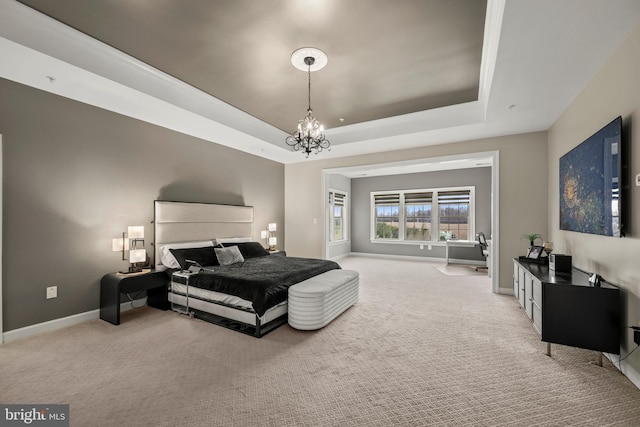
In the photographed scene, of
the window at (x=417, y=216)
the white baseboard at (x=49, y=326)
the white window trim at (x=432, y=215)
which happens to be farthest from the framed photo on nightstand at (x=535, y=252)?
the white baseboard at (x=49, y=326)

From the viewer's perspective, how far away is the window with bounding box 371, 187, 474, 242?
25.4 ft

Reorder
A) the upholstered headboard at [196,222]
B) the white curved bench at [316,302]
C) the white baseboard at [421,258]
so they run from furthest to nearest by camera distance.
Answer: the white baseboard at [421,258] → the upholstered headboard at [196,222] → the white curved bench at [316,302]

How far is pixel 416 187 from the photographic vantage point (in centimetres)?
826

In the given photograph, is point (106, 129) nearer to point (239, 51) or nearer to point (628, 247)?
point (239, 51)

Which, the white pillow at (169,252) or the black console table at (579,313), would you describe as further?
the white pillow at (169,252)

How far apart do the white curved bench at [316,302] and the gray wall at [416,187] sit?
536 centimetres

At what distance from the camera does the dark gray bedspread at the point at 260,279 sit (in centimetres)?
301

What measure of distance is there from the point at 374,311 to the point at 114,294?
3332mm

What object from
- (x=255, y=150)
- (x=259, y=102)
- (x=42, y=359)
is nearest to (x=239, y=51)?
(x=259, y=102)

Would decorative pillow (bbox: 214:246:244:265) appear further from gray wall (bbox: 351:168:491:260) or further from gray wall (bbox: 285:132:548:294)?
gray wall (bbox: 351:168:491:260)

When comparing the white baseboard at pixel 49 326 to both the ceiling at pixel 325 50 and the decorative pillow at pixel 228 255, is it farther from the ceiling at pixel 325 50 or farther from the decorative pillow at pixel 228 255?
the ceiling at pixel 325 50

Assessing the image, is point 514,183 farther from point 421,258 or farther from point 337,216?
point 337,216

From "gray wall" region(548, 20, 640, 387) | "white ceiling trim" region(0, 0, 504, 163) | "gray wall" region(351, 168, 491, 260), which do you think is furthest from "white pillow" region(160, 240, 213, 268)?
"gray wall" region(351, 168, 491, 260)

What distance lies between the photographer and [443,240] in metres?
8.00
